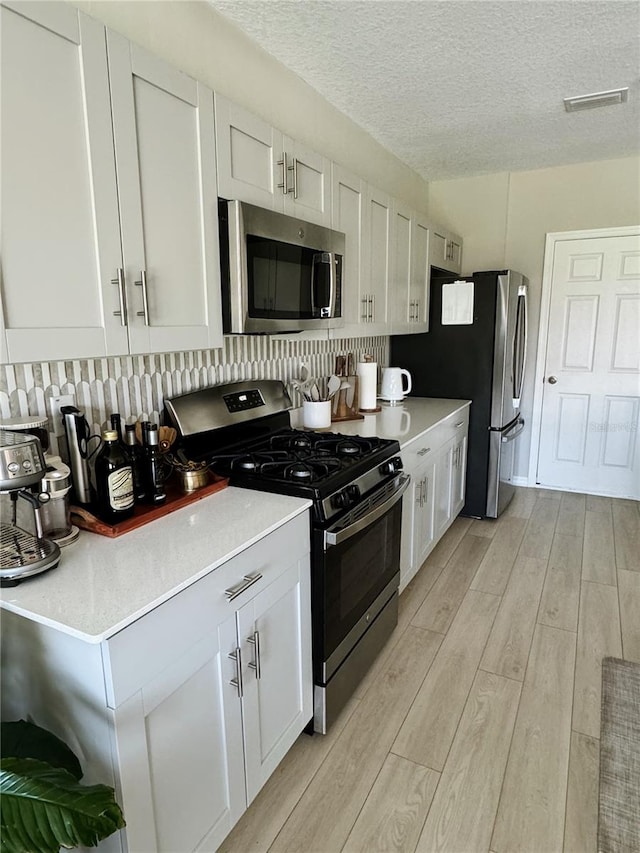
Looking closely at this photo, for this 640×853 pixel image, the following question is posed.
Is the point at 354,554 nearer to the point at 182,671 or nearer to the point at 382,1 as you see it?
the point at 182,671

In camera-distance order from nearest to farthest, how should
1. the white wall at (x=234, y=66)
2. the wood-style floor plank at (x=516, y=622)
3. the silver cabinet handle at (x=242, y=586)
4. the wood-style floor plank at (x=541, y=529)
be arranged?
the silver cabinet handle at (x=242, y=586), the white wall at (x=234, y=66), the wood-style floor plank at (x=516, y=622), the wood-style floor plank at (x=541, y=529)

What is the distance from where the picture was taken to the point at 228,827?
4.61ft

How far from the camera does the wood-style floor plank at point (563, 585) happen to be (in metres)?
2.61

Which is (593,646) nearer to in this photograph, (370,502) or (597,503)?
(370,502)

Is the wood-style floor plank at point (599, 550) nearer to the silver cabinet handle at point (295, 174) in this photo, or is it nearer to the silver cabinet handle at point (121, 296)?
the silver cabinet handle at point (295, 174)

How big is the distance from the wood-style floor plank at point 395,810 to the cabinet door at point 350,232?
5.81ft

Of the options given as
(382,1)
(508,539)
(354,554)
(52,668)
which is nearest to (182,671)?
(52,668)

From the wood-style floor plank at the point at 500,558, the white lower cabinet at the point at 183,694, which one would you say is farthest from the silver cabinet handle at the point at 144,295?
the wood-style floor plank at the point at 500,558

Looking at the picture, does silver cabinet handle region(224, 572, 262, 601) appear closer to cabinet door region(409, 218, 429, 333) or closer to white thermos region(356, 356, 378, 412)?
white thermos region(356, 356, 378, 412)

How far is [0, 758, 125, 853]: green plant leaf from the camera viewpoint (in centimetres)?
83

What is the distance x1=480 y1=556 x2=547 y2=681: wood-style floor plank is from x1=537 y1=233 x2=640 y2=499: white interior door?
159 cm

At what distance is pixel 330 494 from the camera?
1722 mm

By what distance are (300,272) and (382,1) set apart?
100 cm

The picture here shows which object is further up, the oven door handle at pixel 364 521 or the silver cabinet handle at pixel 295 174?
the silver cabinet handle at pixel 295 174
